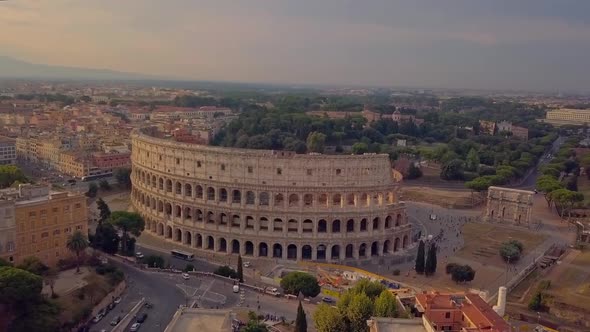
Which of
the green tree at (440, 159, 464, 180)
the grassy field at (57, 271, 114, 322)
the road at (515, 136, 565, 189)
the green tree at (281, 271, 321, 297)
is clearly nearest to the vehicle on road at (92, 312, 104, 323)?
the grassy field at (57, 271, 114, 322)

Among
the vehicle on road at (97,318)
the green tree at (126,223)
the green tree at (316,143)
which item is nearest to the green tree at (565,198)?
the green tree at (316,143)

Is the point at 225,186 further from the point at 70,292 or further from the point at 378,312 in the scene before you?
the point at 378,312

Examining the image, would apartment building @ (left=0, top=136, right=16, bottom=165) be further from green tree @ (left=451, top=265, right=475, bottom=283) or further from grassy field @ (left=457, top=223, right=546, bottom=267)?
green tree @ (left=451, top=265, right=475, bottom=283)

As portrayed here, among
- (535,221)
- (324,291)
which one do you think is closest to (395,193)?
(324,291)

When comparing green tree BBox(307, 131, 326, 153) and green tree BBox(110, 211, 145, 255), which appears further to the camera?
green tree BBox(307, 131, 326, 153)

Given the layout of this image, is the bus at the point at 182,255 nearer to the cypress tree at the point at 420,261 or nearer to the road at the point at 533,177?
the cypress tree at the point at 420,261

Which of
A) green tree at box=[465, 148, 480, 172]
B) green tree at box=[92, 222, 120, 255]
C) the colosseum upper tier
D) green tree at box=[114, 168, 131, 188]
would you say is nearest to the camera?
green tree at box=[92, 222, 120, 255]
